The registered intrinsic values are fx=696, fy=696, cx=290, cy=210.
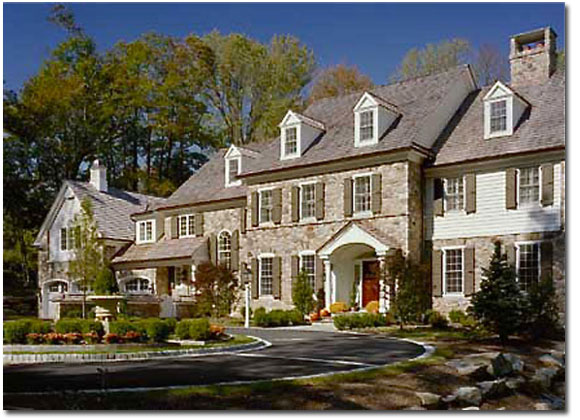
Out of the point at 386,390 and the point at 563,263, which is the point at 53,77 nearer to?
the point at 563,263

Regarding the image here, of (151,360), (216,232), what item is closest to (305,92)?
(216,232)

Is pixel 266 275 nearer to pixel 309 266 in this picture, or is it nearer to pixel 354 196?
pixel 309 266

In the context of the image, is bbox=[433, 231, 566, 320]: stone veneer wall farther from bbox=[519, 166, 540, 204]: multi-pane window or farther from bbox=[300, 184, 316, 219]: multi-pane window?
bbox=[300, 184, 316, 219]: multi-pane window

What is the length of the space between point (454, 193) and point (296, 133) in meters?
5.75

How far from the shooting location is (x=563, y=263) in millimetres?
17438

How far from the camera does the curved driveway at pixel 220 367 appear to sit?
918 cm

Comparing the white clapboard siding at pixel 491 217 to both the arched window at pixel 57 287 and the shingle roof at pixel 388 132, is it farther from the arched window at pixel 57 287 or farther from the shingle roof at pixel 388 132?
the arched window at pixel 57 287

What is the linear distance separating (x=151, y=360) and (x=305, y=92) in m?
18.6

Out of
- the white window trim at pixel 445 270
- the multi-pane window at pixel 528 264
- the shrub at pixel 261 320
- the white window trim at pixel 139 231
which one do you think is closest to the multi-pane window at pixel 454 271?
the white window trim at pixel 445 270

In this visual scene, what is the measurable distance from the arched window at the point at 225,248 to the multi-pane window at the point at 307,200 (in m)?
3.95

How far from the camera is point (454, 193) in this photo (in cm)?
1995

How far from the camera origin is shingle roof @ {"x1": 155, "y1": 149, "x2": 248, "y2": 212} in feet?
84.0

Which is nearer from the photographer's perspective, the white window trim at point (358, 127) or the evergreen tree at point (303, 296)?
the white window trim at point (358, 127)

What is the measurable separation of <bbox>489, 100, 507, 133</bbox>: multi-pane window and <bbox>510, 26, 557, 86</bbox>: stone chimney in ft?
6.02
